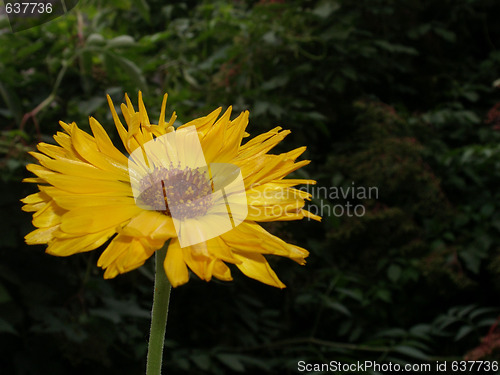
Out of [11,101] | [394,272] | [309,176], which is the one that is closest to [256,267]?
[309,176]

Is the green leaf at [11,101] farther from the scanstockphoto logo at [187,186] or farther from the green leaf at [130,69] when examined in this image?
the scanstockphoto logo at [187,186]

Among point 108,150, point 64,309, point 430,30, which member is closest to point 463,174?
point 430,30

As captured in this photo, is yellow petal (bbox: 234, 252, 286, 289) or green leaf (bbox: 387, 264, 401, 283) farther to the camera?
green leaf (bbox: 387, 264, 401, 283)

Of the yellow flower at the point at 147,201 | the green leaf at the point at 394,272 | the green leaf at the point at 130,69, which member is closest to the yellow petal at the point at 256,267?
the yellow flower at the point at 147,201

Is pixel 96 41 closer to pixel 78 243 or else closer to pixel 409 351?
pixel 78 243

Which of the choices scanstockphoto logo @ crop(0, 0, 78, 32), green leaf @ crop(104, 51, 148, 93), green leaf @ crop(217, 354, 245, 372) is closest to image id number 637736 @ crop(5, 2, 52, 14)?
scanstockphoto logo @ crop(0, 0, 78, 32)

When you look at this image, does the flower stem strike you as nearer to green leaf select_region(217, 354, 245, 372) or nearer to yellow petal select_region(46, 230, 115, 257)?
yellow petal select_region(46, 230, 115, 257)
